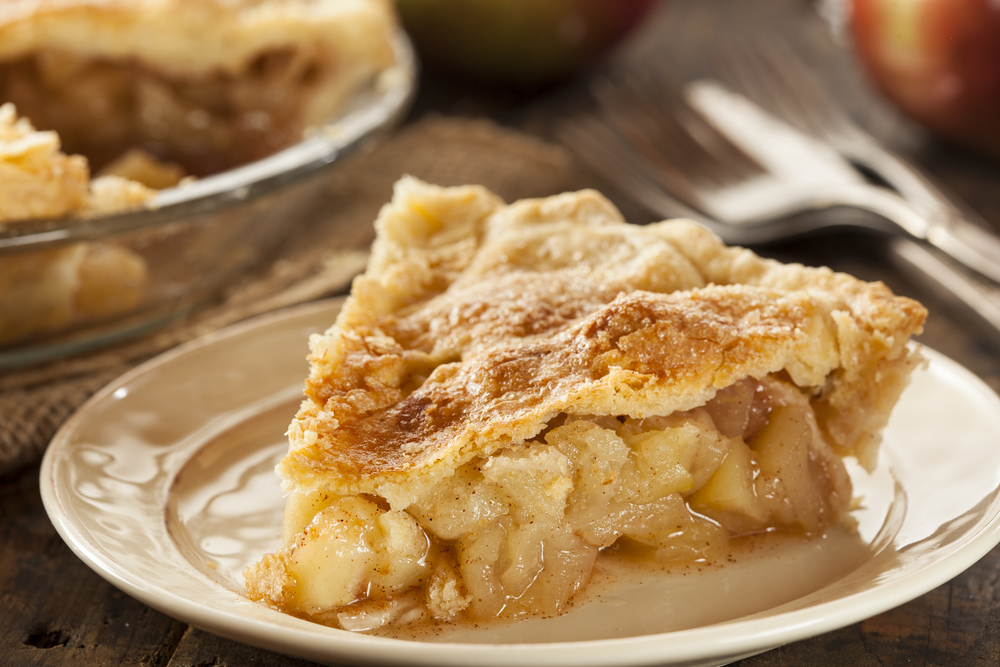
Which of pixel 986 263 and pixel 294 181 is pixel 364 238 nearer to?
pixel 294 181

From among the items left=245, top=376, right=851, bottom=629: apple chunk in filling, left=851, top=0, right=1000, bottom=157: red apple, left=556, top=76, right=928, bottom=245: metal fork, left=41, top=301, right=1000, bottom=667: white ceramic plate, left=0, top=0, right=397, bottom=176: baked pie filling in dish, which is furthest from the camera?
left=851, top=0, right=1000, bottom=157: red apple

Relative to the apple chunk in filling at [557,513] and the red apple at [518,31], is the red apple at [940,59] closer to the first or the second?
the red apple at [518,31]

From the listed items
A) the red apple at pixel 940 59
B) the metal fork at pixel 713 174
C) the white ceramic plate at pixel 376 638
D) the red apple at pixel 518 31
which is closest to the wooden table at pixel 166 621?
the white ceramic plate at pixel 376 638

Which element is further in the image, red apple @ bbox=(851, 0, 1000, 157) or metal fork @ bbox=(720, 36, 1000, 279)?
red apple @ bbox=(851, 0, 1000, 157)

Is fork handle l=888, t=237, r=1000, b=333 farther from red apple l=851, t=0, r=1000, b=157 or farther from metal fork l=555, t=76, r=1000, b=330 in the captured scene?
red apple l=851, t=0, r=1000, b=157

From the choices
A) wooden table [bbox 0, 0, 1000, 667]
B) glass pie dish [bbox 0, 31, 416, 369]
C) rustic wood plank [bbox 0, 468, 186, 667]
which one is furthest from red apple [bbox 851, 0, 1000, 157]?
rustic wood plank [bbox 0, 468, 186, 667]

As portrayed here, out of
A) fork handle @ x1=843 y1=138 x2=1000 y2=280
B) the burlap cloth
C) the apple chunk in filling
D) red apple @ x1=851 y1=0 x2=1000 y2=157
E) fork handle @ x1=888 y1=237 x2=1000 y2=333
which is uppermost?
red apple @ x1=851 y1=0 x2=1000 y2=157

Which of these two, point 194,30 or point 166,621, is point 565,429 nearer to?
point 166,621
